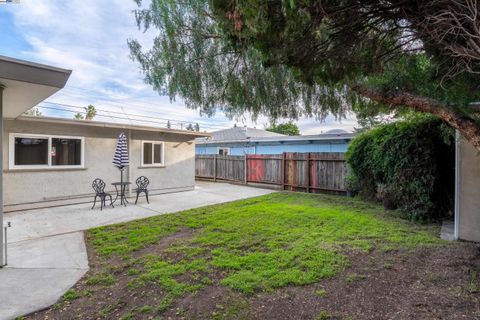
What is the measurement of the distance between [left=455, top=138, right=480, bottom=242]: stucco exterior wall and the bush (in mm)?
1013

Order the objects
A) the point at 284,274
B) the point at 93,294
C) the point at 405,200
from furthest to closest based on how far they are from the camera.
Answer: the point at 405,200
the point at 284,274
the point at 93,294

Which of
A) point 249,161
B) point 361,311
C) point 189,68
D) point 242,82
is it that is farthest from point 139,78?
point 249,161

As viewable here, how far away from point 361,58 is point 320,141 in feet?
41.8

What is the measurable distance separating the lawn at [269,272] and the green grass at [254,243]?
2 centimetres

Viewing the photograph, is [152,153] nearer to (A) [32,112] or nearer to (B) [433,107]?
(B) [433,107]

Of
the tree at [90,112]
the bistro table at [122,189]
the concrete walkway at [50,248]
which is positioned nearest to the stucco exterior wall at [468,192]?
the concrete walkway at [50,248]

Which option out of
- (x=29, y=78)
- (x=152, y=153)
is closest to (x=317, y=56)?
(x=29, y=78)

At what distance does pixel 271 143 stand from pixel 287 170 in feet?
18.2

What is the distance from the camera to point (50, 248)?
4.82 metres

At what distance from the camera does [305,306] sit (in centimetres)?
278

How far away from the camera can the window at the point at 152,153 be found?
420 inches

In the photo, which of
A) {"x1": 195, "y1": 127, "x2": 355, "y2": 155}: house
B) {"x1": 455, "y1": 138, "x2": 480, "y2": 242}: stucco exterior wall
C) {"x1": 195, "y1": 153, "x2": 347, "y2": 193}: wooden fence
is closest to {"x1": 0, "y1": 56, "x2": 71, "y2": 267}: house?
{"x1": 455, "y1": 138, "x2": 480, "y2": 242}: stucco exterior wall

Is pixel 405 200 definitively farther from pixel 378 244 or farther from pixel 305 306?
pixel 305 306

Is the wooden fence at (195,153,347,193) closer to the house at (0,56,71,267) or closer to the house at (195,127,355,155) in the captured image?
the house at (195,127,355,155)
